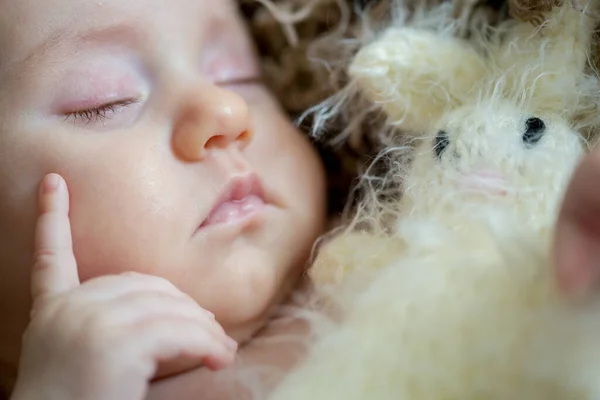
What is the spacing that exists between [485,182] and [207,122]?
11.4 inches

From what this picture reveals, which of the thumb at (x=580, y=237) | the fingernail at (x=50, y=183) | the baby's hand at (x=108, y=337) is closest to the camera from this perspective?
the thumb at (x=580, y=237)

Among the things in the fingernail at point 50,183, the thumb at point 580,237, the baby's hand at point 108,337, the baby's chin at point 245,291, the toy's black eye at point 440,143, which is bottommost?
the baby's chin at point 245,291

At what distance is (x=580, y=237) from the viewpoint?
0.45m

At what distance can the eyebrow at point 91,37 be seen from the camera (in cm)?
73

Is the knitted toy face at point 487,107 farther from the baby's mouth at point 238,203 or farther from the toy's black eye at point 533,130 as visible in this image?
the baby's mouth at point 238,203

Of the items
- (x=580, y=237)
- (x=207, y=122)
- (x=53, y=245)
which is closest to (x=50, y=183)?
(x=53, y=245)

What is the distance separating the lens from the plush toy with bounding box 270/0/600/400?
491mm

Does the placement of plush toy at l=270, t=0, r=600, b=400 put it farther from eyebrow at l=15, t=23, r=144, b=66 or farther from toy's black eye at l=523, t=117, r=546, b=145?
eyebrow at l=15, t=23, r=144, b=66

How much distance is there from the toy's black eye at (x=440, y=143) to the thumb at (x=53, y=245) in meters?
0.36

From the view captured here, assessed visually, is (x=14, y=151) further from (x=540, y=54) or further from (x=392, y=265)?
(x=540, y=54)

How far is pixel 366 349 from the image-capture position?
1.81ft

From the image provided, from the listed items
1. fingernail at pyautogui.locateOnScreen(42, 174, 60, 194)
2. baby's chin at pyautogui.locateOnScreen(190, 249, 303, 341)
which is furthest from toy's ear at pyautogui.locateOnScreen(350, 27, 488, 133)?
fingernail at pyautogui.locateOnScreen(42, 174, 60, 194)

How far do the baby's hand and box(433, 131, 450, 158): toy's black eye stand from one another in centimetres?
26

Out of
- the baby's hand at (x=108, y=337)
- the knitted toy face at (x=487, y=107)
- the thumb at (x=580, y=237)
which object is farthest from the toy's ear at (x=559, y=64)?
the baby's hand at (x=108, y=337)
